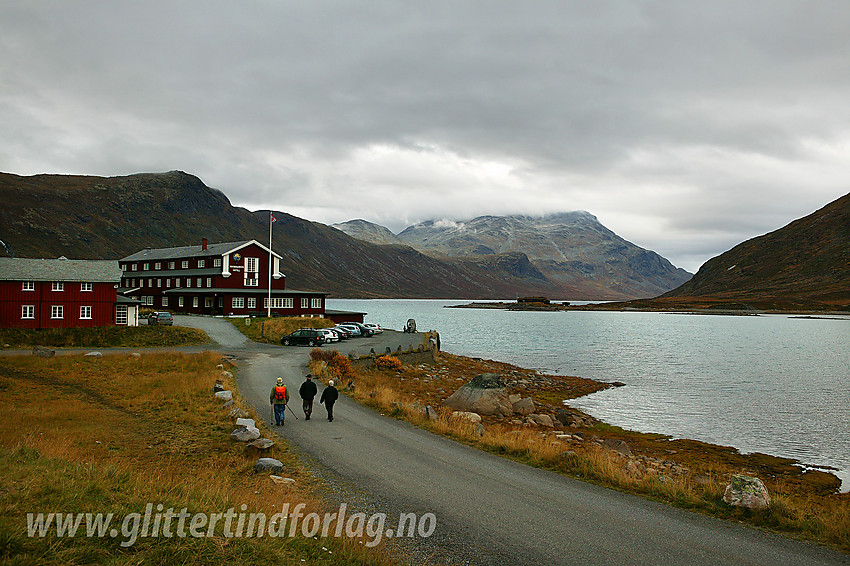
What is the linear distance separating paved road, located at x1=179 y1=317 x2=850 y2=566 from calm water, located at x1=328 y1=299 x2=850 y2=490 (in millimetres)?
17576

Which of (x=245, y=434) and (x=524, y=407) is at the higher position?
(x=245, y=434)

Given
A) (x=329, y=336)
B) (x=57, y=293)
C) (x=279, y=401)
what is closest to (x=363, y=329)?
(x=329, y=336)

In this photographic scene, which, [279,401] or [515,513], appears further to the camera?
[279,401]

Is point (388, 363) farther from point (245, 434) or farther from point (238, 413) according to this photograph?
point (245, 434)

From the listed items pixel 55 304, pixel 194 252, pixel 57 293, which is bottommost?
pixel 55 304

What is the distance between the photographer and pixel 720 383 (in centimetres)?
5025

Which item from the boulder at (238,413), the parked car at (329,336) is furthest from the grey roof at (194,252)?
the boulder at (238,413)

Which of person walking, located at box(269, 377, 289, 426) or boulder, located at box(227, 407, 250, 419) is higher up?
person walking, located at box(269, 377, 289, 426)

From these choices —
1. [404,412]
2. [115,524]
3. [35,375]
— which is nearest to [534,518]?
[115,524]

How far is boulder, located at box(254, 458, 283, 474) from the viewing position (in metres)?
14.1

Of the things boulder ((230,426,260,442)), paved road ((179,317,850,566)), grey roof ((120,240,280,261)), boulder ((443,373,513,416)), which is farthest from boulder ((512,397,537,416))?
grey roof ((120,240,280,261))

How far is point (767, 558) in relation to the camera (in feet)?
33.0

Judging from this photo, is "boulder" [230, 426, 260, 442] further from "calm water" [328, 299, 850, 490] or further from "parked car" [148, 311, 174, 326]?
"parked car" [148, 311, 174, 326]

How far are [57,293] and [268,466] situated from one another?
4601 centimetres
